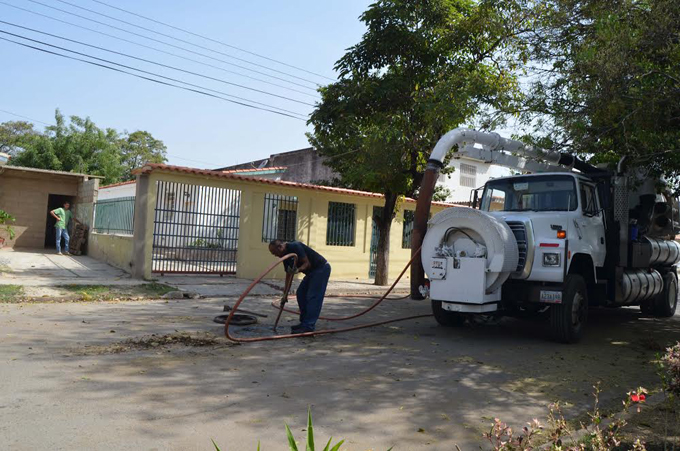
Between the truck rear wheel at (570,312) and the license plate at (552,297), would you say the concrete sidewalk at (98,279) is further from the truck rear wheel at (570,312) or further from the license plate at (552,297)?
the truck rear wheel at (570,312)

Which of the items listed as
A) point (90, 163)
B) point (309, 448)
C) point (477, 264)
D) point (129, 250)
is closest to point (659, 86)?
point (477, 264)

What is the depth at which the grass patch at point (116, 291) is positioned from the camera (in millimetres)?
10805

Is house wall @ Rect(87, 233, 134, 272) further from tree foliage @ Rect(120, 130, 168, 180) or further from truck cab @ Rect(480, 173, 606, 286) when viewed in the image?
tree foliage @ Rect(120, 130, 168, 180)

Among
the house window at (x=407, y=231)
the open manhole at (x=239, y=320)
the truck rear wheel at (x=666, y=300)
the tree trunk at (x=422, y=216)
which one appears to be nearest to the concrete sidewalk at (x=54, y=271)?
the open manhole at (x=239, y=320)

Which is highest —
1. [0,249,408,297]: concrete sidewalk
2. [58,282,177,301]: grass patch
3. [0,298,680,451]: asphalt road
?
[0,249,408,297]: concrete sidewalk

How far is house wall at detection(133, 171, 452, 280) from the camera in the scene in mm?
13742

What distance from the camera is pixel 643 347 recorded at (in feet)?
27.4

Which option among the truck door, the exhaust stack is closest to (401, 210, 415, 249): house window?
the exhaust stack

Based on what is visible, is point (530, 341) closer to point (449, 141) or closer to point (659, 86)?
point (449, 141)

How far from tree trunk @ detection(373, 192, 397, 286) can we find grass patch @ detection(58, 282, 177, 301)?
6269 millimetres

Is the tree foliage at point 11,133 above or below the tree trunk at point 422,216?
above

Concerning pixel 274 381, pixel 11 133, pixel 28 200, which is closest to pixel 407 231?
pixel 28 200

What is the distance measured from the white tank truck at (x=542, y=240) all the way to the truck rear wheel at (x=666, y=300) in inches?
21.1

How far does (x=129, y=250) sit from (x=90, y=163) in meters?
17.5
